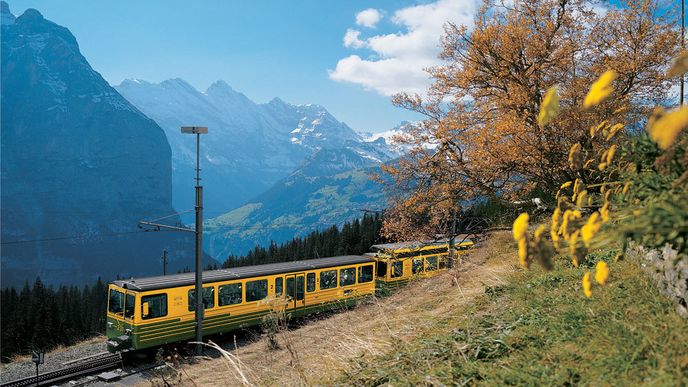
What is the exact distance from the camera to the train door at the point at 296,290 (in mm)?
20781

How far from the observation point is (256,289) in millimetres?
19984

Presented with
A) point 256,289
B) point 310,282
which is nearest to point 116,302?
point 256,289

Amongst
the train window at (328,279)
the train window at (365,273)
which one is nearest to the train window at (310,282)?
the train window at (328,279)

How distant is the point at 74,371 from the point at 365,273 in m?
12.6

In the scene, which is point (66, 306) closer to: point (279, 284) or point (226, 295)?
point (226, 295)

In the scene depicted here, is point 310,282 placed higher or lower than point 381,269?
higher

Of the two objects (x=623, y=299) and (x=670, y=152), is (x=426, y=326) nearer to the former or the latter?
(x=623, y=299)

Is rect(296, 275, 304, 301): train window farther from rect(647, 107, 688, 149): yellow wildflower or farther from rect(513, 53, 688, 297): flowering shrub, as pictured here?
rect(647, 107, 688, 149): yellow wildflower

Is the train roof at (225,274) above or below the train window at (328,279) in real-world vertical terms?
above

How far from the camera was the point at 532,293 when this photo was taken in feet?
21.1

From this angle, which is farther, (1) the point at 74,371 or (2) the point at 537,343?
(1) the point at 74,371

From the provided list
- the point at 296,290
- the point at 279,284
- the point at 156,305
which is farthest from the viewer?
the point at 296,290

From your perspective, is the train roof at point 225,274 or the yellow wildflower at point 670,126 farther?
the train roof at point 225,274

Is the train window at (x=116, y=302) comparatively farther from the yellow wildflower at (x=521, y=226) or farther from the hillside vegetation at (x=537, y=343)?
the yellow wildflower at (x=521, y=226)
